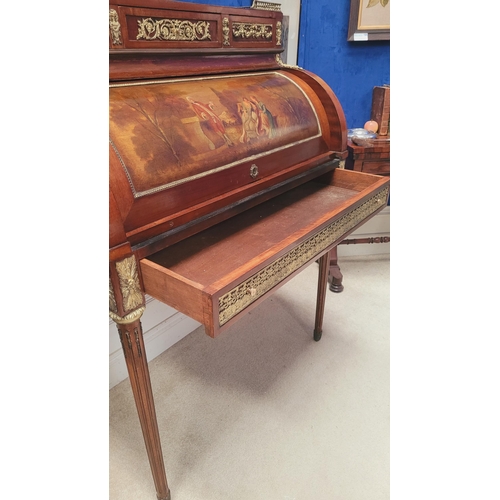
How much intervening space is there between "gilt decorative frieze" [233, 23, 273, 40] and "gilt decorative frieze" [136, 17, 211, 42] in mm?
148

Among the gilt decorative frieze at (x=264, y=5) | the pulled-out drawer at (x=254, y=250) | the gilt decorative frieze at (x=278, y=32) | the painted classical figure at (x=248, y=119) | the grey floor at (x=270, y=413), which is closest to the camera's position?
the pulled-out drawer at (x=254, y=250)

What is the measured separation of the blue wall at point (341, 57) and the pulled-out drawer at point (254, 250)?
1071mm

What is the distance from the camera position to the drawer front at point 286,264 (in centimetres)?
95

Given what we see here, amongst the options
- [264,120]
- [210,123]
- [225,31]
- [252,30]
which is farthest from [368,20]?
[210,123]

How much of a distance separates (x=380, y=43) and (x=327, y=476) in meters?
2.35

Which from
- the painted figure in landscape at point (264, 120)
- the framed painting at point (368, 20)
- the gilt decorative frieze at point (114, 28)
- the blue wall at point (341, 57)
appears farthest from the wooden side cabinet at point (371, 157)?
the gilt decorative frieze at point (114, 28)

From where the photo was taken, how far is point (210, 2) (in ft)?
5.64

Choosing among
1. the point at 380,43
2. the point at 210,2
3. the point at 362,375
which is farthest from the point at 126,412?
the point at 380,43

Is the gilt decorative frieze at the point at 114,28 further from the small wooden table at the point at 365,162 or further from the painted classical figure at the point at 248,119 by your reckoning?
the small wooden table at the point at 365,162

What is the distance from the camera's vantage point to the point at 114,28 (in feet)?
3.59

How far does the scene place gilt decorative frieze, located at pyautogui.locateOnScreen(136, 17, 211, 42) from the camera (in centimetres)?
116

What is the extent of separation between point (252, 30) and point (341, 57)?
1.10 meters

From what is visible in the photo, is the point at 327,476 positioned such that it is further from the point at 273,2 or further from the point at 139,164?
the point at 273,2

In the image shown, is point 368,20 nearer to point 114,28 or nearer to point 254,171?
point 254,171
